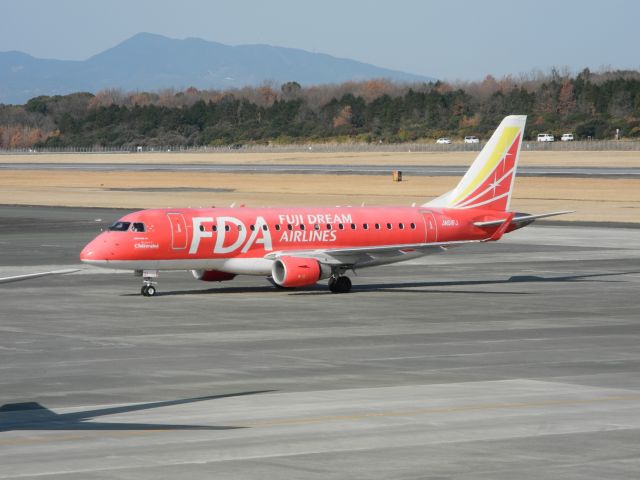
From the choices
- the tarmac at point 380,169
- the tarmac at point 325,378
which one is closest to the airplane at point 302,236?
the tarmac at point 325,378

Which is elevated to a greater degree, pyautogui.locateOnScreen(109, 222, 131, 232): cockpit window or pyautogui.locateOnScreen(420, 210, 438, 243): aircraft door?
pyautogui.locateOnScreen(109, 222, 131, 232): cockpit window

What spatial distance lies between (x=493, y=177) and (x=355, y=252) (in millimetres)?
8128

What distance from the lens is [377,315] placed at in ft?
140

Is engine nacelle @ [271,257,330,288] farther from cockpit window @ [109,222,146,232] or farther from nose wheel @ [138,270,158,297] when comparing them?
cockpit window @ [109,222,146,232]

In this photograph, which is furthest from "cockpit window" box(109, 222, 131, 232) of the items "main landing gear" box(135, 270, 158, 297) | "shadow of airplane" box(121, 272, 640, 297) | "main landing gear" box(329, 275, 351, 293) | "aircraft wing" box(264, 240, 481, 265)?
"main landing gear" box(329, 275, 351, 293)

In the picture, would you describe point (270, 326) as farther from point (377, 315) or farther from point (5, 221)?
point (5, 221)

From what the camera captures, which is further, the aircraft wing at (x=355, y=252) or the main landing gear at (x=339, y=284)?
the main landing gear at (x=339, y=284)

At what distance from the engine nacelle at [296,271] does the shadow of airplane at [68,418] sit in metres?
20.5

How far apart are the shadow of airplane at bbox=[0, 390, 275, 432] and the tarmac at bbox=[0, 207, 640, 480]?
72mm

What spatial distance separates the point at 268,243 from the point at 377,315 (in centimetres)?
762

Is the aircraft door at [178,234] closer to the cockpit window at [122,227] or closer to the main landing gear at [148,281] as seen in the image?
the main landing gear at [148,281]

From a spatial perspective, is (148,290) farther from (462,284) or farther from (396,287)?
(462,284)

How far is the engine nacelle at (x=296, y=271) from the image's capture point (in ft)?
156

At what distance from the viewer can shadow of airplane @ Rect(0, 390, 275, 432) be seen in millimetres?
23266
